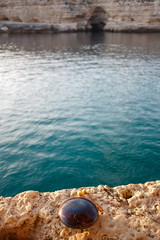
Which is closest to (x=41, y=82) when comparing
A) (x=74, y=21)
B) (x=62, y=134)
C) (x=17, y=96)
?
(x=17, y=96)

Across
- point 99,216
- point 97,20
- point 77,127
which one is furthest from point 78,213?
point 97,20

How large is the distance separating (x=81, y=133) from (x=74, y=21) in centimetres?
4974

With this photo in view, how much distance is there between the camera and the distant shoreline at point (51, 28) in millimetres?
46406

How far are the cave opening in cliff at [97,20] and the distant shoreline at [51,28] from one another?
130 inches

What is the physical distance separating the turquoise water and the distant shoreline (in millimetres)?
32665

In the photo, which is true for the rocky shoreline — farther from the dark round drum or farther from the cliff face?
the cliff face

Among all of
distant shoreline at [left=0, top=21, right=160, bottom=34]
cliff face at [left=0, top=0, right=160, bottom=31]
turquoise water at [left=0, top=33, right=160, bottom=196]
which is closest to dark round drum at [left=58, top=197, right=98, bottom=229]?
turquoise water at [left=0, top=33, right=160, bottom=196]

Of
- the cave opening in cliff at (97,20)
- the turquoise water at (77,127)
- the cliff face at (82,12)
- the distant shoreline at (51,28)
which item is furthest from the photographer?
the cave opening in cliff at (97,20)

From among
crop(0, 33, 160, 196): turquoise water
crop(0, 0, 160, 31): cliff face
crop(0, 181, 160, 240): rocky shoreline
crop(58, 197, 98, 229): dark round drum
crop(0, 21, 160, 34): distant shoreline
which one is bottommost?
crop(0, 33, 160, 196): turquoise water

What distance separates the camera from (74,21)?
169 feet

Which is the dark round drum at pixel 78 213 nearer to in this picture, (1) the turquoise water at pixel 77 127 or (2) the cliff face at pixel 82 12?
(1) the turquoise water at pixel 77 127

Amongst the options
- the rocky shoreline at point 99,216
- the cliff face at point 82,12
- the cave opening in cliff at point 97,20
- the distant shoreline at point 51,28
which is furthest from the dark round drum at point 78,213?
the cave opening in cliff at point 97,20

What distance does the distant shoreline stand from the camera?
46.4 metres

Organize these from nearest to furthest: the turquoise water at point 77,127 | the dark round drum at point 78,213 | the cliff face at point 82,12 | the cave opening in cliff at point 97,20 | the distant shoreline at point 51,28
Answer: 1. the dark round drum at point 78,213
2. the turquoise water at point 77,127
3. the cliff face at point 82,12
4. the distant shoreline at point 51,28
5. the cave opening in cliff at point 97,20
